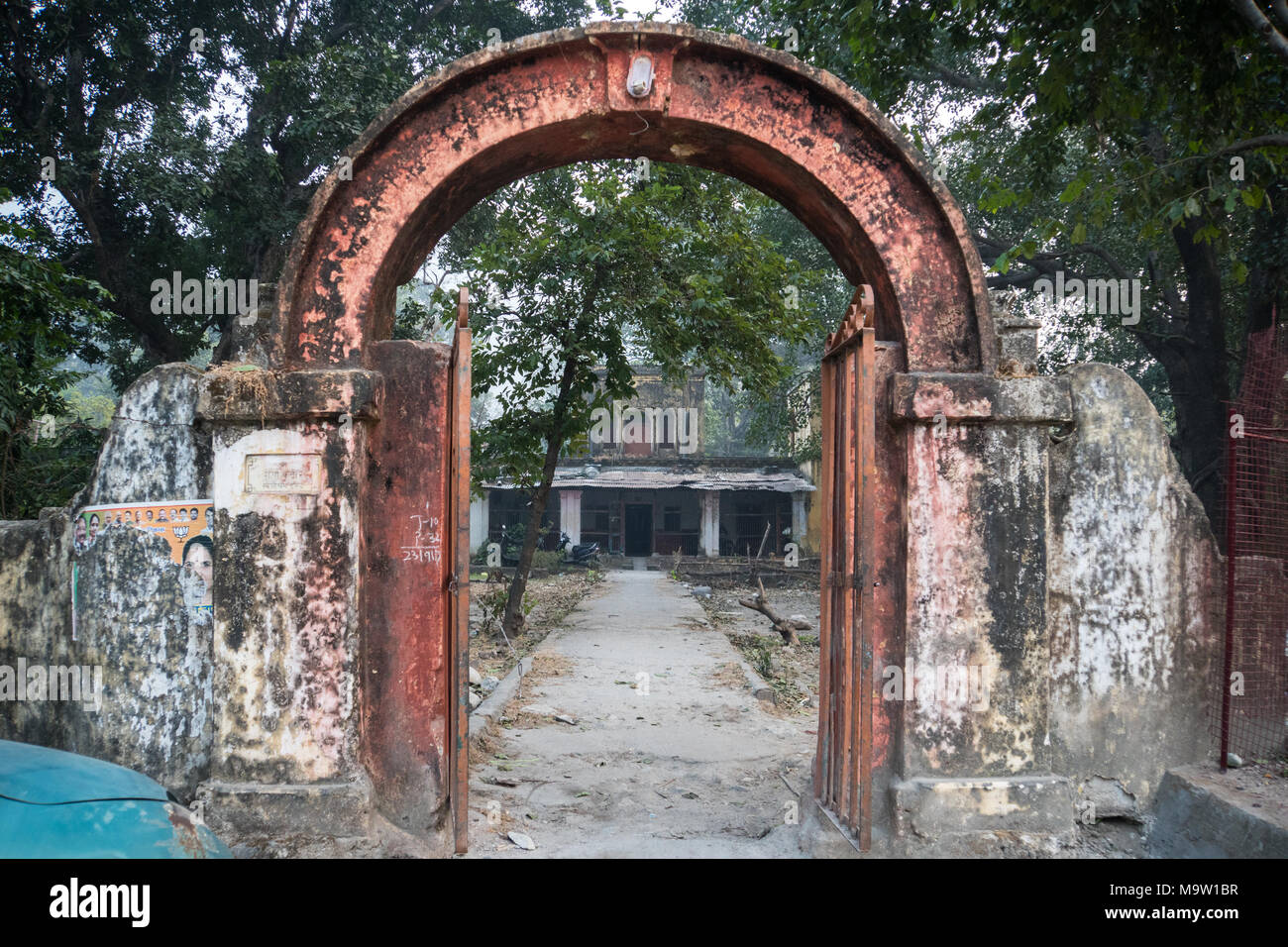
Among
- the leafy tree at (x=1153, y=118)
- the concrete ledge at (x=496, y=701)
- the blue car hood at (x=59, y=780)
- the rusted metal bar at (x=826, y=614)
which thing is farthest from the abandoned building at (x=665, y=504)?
the blue car hood at (x=59, y=780)

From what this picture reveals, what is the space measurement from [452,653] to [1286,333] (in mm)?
6063

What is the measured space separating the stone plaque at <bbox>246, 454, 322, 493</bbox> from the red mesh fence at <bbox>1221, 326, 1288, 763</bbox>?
15.0 ft

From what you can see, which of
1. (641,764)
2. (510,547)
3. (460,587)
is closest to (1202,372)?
(641,764)

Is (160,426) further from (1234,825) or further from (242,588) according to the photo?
(1234,825)

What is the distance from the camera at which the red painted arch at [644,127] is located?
4457 mm

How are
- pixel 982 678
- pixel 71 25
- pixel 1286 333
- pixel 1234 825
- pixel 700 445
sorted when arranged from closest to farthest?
pixel 1234 825 < pixel 982 678 < pixel 1286 333 < pixel 71 25 < pixel 700 445

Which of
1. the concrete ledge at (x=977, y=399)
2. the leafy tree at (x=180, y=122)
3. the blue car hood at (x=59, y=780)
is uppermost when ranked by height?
the leafy tree at (x=180, y=122)

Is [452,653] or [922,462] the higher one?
[922,462]

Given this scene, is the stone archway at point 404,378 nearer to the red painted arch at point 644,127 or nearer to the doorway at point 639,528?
the red painted arch at point 644,127

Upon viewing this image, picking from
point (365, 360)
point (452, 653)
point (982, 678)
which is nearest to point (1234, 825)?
point (982, 678)

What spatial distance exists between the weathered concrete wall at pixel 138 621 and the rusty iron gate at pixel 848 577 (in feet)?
10.3

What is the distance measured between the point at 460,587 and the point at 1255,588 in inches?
161

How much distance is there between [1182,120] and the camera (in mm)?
6621

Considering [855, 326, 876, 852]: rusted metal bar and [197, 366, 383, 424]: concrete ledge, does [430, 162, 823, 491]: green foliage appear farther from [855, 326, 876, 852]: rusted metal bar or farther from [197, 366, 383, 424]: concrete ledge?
[855, 326, 876, 852]: rusted metal bar
